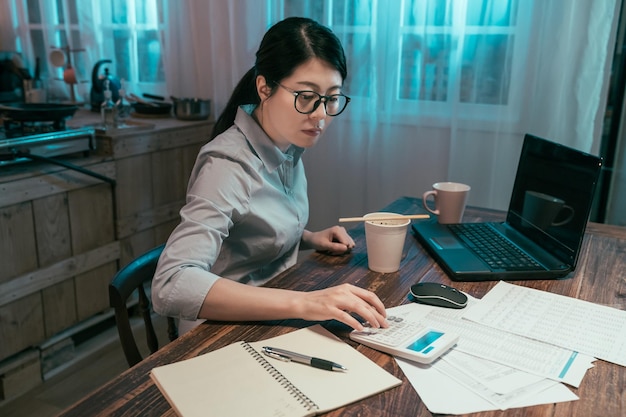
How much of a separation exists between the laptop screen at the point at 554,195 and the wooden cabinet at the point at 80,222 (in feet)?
5.25

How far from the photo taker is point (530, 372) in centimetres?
89

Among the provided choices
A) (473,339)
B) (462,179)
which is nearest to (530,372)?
(473,339)

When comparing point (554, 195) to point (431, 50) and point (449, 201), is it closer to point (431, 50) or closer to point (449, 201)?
point (449, 201)

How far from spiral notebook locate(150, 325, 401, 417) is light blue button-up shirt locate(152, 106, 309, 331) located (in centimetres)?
19

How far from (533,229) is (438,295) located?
1.49 feet

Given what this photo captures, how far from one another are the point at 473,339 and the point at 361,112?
1.58 meters

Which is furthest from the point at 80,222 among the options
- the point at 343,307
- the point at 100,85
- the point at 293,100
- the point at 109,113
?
the point at 343,307

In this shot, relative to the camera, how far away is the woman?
1.04 meters

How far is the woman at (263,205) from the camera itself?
40.9 inches

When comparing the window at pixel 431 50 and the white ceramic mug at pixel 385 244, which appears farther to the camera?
the window at pixel 431 50

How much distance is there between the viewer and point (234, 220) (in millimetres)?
1271

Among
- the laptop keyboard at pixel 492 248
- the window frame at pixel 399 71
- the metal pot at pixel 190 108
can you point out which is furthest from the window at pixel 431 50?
the laptop keyboard at pixel 492 248

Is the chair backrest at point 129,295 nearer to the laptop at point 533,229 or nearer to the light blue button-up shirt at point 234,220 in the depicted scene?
the light blue button-up shirt at point 234,220

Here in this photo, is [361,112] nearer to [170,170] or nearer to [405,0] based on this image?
[405,0]
